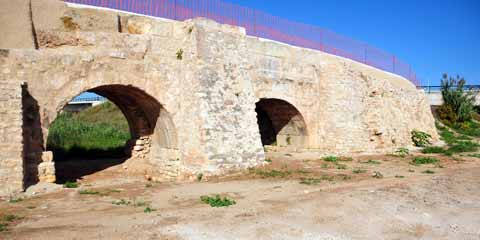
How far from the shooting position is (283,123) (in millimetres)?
15234

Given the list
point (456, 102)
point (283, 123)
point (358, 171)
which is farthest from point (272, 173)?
point (456, 102)

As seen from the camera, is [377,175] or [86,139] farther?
[86,139]

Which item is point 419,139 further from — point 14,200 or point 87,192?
point 14,200

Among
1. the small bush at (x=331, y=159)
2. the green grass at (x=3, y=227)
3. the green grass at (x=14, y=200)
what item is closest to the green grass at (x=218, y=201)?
the green grass at (x=3, y=227)

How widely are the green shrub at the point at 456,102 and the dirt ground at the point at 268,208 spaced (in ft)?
60.9

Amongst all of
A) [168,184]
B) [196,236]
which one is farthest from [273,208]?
[168,184]

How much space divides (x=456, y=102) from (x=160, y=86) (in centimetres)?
2379

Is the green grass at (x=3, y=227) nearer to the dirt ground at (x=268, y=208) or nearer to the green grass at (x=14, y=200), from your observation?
the dirt ground at (x=268, y=208)

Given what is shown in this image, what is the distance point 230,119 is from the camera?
34.2 ft

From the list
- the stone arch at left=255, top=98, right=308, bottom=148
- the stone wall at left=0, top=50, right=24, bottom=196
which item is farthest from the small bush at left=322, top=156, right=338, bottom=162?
the stone wall at left=0, top=50, right=24, bottom=196

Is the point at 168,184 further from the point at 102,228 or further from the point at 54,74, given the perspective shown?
the point at 102,228

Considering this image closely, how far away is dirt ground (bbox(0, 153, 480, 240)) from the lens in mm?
5246

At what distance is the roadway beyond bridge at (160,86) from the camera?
822 cm

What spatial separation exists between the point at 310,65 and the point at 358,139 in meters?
3.35
